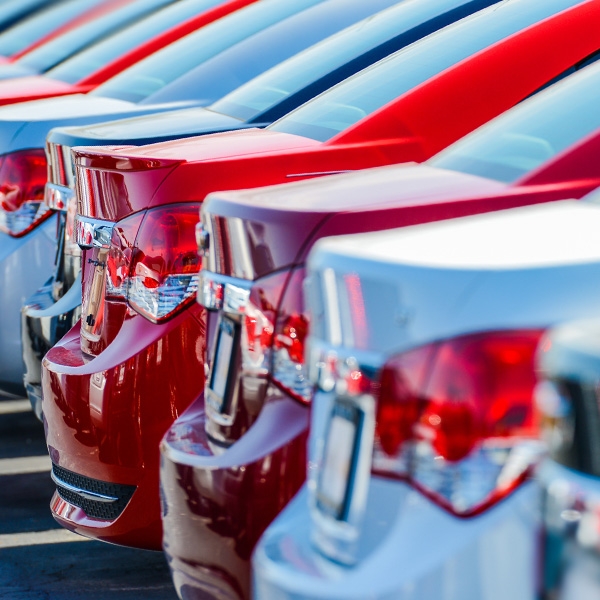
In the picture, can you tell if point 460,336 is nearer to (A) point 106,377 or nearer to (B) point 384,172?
(B) point 384,172

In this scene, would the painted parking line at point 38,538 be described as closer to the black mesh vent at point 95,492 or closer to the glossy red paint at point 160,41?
the black mesh vent at point 95,492

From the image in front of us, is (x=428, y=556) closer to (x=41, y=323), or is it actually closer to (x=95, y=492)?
(x=95, y=492)

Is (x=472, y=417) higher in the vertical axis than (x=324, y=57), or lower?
lower

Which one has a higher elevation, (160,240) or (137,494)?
(160,240)

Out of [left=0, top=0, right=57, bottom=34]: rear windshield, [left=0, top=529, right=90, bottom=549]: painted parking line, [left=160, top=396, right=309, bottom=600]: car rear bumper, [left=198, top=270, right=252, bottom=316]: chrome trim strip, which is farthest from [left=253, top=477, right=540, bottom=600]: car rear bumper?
[left=0, top=0, right=57, bottom=34]: rear windshield

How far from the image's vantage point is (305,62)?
5059mm

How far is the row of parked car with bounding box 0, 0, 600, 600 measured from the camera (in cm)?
188

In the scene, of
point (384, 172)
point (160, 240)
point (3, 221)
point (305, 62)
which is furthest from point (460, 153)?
point (3, 221)

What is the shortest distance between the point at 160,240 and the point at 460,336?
164 centimetres

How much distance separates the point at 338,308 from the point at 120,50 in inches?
232

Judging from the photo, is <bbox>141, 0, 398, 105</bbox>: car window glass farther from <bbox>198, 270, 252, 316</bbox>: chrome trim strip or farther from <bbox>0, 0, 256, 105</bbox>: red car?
<bbox>198, 270, 252, 316</bbox>: chrome trim strip

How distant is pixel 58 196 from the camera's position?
14.7ft

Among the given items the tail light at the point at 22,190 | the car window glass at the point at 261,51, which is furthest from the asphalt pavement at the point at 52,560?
the car window glass at the point at 261,51

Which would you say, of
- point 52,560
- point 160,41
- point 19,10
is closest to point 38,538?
point 52,560
